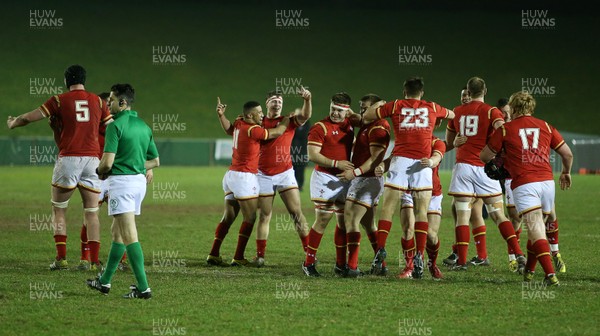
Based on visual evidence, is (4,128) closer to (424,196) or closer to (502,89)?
(502,89)

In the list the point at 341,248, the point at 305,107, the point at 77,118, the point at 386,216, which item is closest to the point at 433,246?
the point at 386,216

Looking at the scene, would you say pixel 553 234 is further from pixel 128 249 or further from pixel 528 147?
pixel 128 249

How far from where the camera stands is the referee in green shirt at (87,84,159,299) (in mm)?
8594

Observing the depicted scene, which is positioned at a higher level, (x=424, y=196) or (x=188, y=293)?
(x=424, y=196)

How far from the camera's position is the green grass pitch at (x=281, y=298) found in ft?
24.3

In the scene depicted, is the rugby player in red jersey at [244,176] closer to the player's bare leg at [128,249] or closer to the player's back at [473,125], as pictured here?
the player's back at [473,125]

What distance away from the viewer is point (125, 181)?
28.6 feet

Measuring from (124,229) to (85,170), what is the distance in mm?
2517

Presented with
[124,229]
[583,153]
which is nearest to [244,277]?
[124,229]

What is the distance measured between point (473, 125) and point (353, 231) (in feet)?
7.23

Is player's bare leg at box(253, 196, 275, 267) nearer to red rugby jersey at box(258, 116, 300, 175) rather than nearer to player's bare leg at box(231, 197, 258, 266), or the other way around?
player's bare leg at box(231, 197, 258, 266)

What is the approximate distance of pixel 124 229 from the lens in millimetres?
8664

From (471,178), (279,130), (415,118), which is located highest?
(415,118)

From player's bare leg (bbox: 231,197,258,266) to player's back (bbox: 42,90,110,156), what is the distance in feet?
7.03
